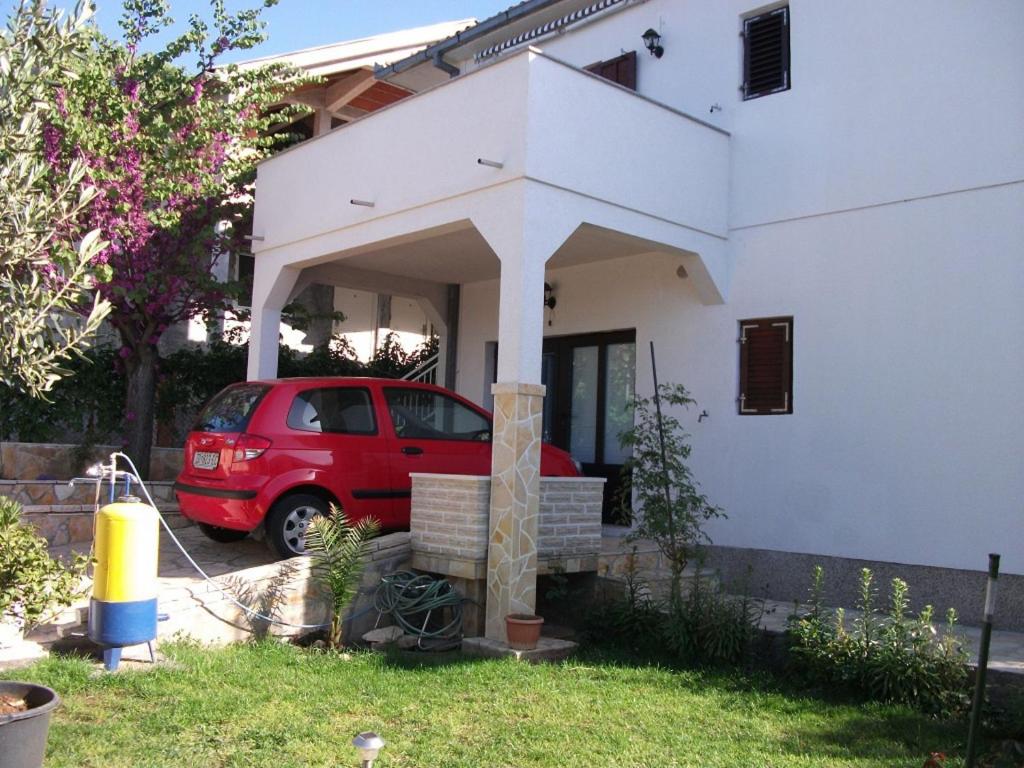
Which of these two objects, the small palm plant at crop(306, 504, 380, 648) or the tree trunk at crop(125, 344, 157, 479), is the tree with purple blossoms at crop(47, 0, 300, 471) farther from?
the small palm plant at crop(306, 504, 380, 648)

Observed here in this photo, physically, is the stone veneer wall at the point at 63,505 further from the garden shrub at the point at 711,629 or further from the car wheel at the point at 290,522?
the garden shrub at the point at 711,629

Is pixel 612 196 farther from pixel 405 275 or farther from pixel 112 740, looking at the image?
pixel 112 740

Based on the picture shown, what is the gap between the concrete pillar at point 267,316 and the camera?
36.3ft

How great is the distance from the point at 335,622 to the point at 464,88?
4.83 m

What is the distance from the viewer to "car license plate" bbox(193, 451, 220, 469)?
8.06 m

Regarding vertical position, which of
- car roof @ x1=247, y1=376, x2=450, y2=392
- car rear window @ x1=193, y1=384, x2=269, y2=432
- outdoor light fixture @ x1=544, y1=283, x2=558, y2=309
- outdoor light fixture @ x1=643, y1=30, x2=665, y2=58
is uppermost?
outdoor light fixture @ x1=643, y1=30, x2=665, y2=58

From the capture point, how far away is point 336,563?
280 inches

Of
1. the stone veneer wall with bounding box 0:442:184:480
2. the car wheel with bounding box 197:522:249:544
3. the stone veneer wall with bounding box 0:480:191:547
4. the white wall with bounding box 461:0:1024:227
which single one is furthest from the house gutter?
the car wheel with bounding box 197:522:249:544

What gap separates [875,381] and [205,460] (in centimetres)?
602

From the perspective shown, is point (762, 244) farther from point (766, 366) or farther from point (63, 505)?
point (63, 505)

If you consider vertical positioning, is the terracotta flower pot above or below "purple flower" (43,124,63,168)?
below

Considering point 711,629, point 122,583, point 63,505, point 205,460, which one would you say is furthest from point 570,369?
point 122,583

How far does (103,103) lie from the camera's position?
433 inches

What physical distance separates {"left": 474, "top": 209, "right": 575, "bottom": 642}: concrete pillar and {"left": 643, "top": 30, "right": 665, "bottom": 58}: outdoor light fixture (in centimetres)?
408
